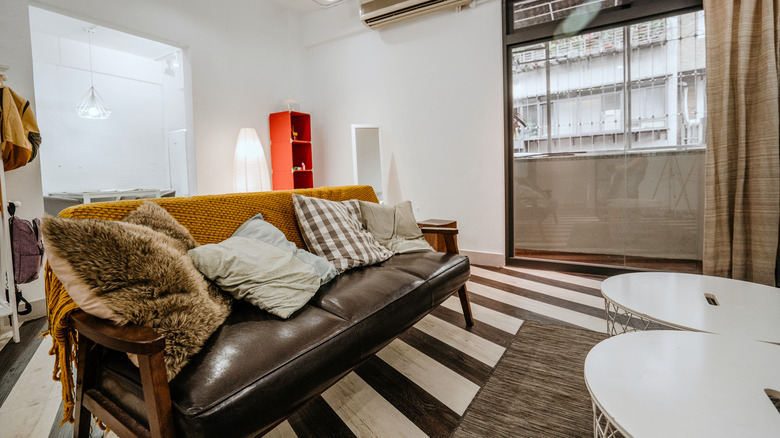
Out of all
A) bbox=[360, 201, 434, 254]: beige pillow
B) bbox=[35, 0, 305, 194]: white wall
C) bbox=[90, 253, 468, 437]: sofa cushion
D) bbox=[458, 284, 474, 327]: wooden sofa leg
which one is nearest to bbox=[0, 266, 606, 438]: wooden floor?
bbox=[458, 284, 474, 327]: wooden sofa leg

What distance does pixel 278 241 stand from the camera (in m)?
1.66

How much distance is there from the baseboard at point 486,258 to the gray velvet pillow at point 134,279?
2.99m

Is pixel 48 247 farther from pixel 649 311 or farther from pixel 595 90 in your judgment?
pixel 595 90

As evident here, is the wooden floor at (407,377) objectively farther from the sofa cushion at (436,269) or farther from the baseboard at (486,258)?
the baseboard at (486,258)

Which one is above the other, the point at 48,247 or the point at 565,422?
the point at 48,247

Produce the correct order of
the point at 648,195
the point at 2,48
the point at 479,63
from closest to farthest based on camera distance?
the point at 2,48 → the point at 648,195 → the point at 479,63

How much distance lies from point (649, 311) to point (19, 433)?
2.42 meters

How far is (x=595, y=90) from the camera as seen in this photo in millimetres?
3115

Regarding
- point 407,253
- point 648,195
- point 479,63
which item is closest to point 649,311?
point 407,253

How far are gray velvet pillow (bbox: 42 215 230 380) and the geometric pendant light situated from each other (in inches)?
183

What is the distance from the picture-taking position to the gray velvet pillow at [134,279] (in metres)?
0.89

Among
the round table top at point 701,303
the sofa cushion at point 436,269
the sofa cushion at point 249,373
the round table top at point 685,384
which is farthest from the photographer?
the sofa cushion at point 436,269

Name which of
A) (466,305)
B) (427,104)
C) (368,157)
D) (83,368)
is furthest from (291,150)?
(83,368)

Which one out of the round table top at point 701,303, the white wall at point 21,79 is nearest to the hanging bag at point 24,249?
the white wall at point 21,79
